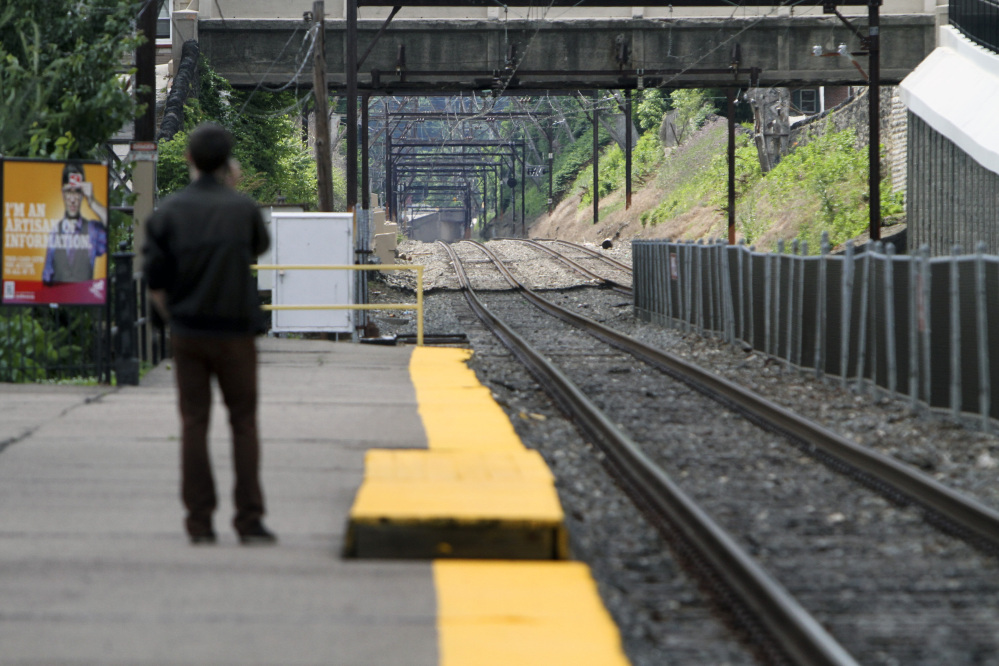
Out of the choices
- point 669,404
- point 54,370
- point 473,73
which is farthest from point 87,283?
point 473,73

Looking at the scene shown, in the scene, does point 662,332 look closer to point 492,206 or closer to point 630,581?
point 630,581

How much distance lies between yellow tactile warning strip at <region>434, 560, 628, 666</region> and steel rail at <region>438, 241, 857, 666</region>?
65 centimetres

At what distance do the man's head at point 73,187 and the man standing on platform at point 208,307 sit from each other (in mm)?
5730

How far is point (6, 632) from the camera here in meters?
3.96

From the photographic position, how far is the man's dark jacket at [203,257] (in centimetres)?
473

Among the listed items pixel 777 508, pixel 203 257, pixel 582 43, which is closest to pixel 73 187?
pixel 203 257

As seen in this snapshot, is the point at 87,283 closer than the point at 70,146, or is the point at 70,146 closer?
the point at 87,283

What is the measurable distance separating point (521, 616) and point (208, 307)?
68.1 inches

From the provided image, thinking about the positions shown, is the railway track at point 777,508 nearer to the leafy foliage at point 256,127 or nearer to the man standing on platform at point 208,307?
the man standing on platform at point 208,307

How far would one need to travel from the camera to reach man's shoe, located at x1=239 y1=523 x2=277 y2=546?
5023 millimetres

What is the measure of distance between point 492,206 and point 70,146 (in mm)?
105364

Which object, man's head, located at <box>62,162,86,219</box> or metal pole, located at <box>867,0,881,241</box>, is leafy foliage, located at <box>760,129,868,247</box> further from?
man's head, located at <box>62,162,86,219</box>

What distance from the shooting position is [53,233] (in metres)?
10.2

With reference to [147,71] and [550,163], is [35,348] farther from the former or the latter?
[550,163]
